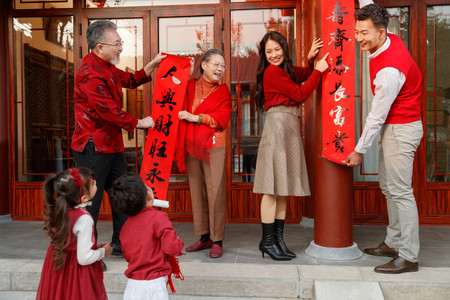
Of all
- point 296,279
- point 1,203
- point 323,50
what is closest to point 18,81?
point 1,203

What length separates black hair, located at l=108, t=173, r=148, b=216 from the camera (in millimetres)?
1908

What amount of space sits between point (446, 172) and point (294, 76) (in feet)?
7.41

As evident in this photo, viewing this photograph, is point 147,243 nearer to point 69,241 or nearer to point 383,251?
point 69,241

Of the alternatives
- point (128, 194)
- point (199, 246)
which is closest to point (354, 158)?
point (199, 246)

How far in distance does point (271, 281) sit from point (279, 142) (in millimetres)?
1036

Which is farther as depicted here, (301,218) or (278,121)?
(301,218)

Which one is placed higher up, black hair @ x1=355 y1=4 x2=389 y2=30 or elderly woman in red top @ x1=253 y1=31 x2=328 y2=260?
black hair @ x1=355 y1=4 x2=389 y2=30

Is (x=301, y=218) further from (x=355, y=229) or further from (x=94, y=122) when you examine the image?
(x=94, y=122)

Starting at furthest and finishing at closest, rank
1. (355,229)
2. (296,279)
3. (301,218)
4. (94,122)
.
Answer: (301,218), (355,229), (94,122), (296,279)

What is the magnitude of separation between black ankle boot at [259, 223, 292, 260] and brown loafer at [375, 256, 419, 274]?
69 cm

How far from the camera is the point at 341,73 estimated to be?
298 centimetres

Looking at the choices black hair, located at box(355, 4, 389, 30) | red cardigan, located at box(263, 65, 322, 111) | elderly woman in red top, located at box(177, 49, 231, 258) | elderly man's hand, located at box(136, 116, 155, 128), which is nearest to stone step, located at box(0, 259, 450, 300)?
elderly woman in red top, located at box(177, 49, 231, 258)

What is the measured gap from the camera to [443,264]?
9.78ft

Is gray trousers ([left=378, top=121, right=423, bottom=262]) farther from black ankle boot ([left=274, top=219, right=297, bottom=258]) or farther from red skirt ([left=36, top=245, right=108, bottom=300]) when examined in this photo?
red skirt ([left=36, top=245, right=108, bottom=300])
